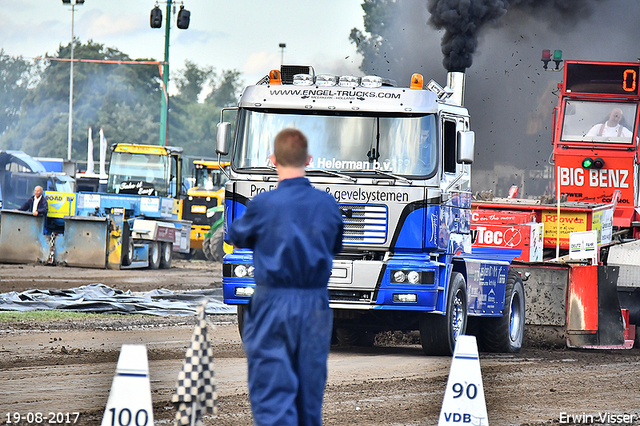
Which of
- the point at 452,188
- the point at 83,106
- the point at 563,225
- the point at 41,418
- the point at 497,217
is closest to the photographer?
the point at 41,418

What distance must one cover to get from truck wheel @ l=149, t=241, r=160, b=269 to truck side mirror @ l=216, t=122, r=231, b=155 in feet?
51.3

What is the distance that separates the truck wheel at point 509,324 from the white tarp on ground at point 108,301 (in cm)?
450

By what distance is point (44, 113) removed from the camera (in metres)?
85.6

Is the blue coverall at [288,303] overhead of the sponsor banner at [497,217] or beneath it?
beneath

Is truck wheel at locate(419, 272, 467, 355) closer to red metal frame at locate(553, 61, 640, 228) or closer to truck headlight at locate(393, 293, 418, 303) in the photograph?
truck headlight at locate(393, 293, 418, 303)

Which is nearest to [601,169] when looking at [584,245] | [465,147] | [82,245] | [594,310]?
[584,245]

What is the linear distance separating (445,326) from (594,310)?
2.60 meters

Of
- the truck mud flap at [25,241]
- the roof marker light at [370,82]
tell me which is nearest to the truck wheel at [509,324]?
the roof marker light at [370,82]

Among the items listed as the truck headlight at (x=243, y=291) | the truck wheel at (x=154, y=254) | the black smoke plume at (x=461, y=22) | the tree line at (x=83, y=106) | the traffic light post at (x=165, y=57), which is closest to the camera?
the truck headlight at (x=243, y=291)

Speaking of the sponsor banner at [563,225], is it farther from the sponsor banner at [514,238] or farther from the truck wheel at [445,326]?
the truck wheel at [445,326]

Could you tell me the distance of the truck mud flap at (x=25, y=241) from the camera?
24.6 metres

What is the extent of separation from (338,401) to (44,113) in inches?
3203

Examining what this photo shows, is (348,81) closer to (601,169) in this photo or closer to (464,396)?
(464,396)

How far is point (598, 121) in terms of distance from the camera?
18.0 m
